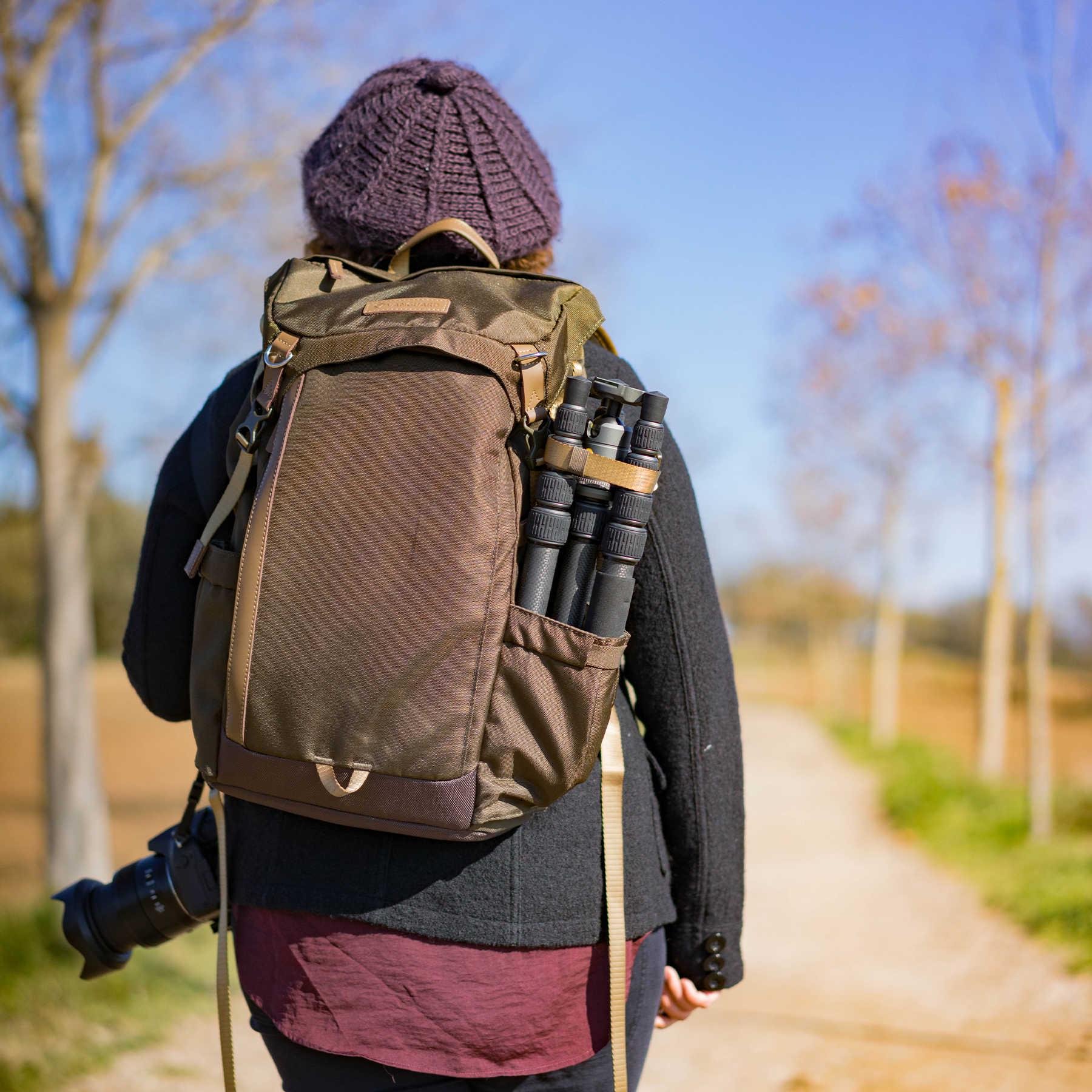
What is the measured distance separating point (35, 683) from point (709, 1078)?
25242 mm

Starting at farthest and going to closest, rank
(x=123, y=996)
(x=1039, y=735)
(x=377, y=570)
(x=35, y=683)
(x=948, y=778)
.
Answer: (x=35, y=683)
(x=948, y=778)
(x=1039, y=735)
(x=123, y=996)
(x=377, y=570)

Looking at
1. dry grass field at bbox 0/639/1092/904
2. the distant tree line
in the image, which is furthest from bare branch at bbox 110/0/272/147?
the distant tree line

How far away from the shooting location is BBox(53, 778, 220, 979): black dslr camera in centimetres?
148

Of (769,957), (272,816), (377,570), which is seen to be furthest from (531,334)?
(769,957)

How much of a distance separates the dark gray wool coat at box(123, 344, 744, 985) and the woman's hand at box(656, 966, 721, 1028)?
0.7 inches

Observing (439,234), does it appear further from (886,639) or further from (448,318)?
(886,639)

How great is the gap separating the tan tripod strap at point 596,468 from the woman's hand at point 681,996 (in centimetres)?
71

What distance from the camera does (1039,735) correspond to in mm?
7160

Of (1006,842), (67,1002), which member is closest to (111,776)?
(67,1002)

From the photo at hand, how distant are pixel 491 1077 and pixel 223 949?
406 mm

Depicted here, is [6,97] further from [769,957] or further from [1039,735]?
[1039,735]

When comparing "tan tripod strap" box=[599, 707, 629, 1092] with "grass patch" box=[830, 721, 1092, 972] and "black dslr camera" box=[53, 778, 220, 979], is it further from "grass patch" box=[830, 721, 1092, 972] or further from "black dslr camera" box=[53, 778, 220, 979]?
"grass patch" box=[830, 721, 1092, 972]

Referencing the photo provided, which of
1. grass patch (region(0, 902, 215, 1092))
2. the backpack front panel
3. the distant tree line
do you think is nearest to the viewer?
the backpack front panel

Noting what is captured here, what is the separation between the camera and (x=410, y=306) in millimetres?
1244
